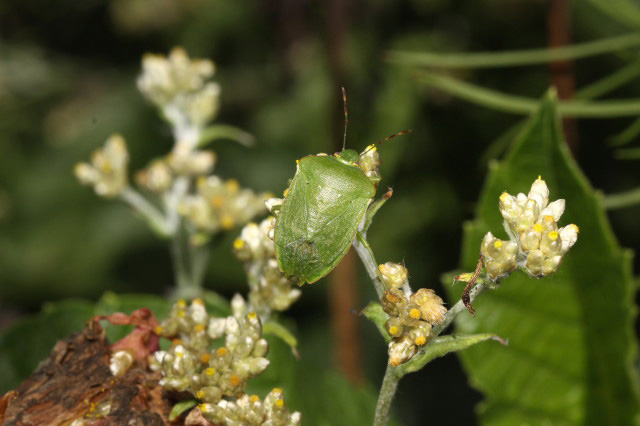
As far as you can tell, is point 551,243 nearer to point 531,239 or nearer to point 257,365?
point 531,239

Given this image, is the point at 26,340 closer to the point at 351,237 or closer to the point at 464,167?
the point at 351,237

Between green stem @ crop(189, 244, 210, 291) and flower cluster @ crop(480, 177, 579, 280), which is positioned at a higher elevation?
green stem @ crop(189, 244, 210, 291)

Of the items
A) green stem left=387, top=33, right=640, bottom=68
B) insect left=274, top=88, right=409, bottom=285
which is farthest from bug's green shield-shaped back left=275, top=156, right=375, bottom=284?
green stem left=387, top=33, right=640, bottom=68

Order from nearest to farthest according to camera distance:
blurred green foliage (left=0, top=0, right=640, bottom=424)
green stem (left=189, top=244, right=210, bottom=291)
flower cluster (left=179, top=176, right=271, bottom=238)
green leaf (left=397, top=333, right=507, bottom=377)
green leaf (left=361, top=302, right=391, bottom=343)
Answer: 1. green leaf (left=397, top=333, right=507, bottom=377)
2. green leaf (left=361, top=302, right=391, bottom=343)
3. flower cluster (left=179, top=176, right=271, bottom=238)
4. green stem (left=189, top=244, right=210, bottom=291)
5. blurred green foliage (left=0, top=0, right=640, bottom=424)

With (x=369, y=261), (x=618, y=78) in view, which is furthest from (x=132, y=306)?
(x=618, y=78)

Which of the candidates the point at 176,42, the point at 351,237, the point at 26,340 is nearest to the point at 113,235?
the point at 176,42

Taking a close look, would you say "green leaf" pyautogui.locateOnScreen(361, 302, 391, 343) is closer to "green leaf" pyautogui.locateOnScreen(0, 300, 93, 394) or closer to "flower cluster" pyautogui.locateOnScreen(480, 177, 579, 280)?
"flower cluster" pyautogui.locateOnScreen(480, 177, 579, 280)
